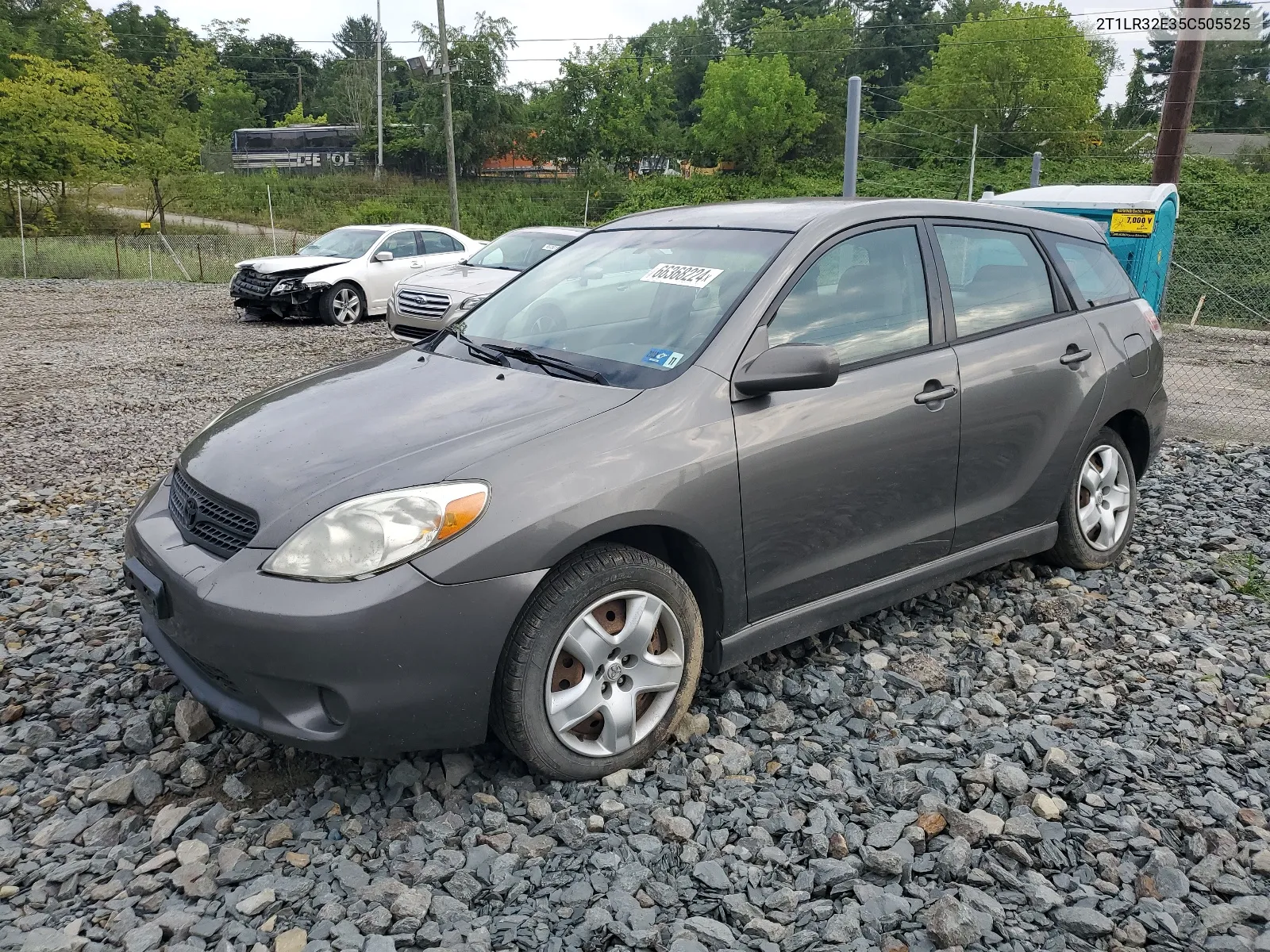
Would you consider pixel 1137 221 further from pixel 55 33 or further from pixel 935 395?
pixel 55 33

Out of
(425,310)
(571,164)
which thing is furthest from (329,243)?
(571,164)

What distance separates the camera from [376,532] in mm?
2676

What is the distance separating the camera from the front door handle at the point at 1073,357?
4.19 meters

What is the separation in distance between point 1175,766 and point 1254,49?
76338 millimetres

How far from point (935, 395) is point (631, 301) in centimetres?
118

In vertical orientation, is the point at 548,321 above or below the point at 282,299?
above

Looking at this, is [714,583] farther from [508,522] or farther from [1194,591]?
[1194,591]

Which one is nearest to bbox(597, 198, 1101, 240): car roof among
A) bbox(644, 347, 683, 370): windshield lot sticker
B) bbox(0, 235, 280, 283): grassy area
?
bbox(644, 347, 683, 370): windshield lot sticker

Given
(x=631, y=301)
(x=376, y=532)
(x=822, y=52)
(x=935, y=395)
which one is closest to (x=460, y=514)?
(x=376, y=532)

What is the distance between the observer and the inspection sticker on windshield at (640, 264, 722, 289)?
3.56 meters

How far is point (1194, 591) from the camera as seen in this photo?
453 cm

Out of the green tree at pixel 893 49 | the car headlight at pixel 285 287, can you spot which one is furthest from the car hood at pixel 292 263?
the green tree at pixel 893 49

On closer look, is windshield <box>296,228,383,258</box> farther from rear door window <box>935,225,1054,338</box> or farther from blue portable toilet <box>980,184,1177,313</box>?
rear door window <box>935,225,1054,338</box>

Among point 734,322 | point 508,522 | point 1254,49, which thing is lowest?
point 508,522
